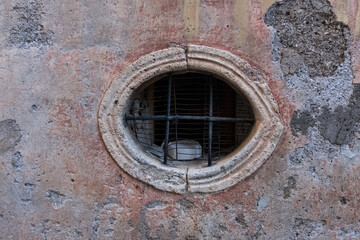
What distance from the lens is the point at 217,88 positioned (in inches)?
93.7

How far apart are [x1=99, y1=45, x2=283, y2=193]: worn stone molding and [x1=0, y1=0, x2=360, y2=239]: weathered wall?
0.06 metres

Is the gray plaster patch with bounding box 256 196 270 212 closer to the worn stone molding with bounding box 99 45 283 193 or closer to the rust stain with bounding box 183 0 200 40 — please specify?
the worn stone molding with bounding box 99 45 283 193

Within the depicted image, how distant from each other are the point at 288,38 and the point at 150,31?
3.09ft

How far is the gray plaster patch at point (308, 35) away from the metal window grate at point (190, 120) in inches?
20.8

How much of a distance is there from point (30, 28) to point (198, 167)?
156 cm

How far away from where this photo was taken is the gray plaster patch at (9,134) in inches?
86.9

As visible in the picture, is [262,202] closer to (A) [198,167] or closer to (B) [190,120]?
(A) [198,167]

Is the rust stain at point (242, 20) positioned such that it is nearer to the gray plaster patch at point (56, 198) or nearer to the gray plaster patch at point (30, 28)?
the gray plaster patch at point (30, 28)

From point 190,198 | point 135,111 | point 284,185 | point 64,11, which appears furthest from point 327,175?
point 64,11

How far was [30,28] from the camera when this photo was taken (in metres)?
2.18

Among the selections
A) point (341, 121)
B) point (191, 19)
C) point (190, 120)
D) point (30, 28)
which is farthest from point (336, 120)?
point (30, 28)

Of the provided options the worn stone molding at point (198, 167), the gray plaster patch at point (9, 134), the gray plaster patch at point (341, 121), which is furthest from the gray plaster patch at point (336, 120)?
the gray plaster patch at point (9, 134)

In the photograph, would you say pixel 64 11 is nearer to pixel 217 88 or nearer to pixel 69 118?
pixel 69 118

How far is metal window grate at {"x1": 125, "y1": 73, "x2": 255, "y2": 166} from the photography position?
7.89 feet
